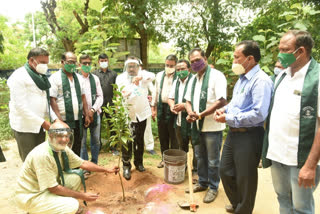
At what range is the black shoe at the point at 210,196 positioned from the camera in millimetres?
3434

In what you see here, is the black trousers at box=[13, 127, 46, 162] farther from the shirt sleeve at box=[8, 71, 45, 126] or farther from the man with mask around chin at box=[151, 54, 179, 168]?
the man with mask around chin at box=[151, 54, 179, 168]

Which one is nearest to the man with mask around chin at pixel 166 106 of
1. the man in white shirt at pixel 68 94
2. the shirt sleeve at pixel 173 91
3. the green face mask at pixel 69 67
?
the shirt sleeve at pixel 173 91

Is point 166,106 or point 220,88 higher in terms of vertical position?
point 220,88

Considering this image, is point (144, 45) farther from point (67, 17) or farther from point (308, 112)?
→ point (308, 112)

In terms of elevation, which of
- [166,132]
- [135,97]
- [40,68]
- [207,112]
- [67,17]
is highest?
[67,17]

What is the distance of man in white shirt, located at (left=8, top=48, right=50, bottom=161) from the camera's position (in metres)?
3.05

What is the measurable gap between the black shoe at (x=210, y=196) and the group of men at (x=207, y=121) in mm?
16

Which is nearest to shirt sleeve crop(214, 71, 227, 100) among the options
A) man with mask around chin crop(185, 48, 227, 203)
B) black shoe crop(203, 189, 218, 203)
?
man with mask around chin crop(185, 48, 227, 203)

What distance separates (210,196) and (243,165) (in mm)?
1037

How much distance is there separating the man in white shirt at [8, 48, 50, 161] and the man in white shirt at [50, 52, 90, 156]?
394 millimetres

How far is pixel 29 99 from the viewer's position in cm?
315

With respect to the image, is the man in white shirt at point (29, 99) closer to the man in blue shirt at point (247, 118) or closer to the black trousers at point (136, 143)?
the black trousers at point (136, 143)

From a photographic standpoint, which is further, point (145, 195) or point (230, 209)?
point (145, 195)

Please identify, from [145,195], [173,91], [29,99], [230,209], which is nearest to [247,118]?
[230,209]
